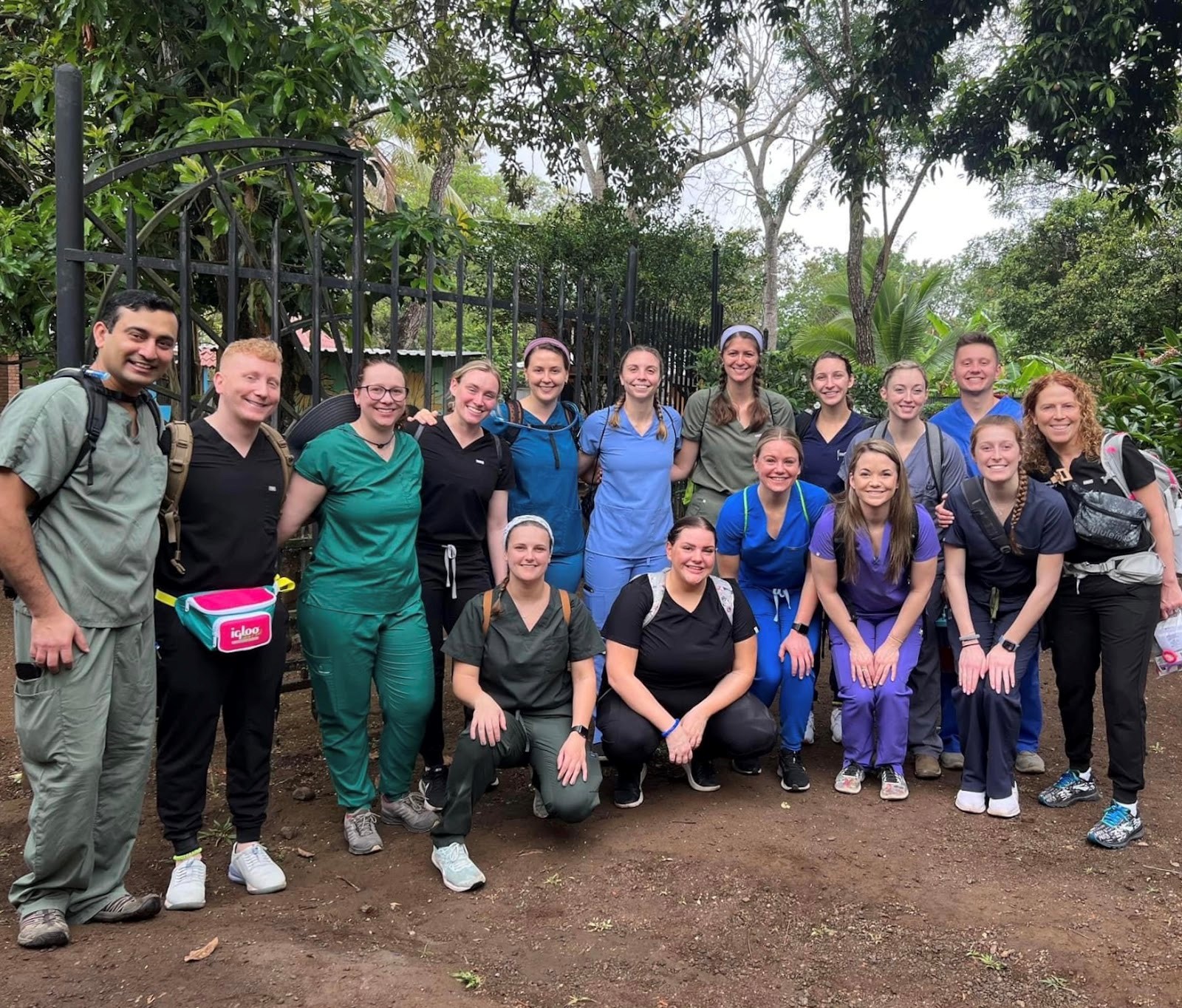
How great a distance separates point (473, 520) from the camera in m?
4.10

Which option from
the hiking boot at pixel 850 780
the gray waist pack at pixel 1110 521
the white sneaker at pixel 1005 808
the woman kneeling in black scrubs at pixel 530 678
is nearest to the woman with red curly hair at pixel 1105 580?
the gray waist pack at pixel 1110 521

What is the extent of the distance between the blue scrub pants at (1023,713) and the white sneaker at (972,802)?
53cm

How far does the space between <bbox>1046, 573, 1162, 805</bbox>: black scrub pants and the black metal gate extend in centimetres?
265

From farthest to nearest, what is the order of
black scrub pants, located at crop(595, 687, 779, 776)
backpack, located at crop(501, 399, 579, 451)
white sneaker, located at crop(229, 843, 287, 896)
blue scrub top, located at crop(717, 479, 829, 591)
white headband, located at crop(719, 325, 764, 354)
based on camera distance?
white headband, located at crop(719, 325, 764, 354), blue scrub top, located at crop(717, 479, 829, 591), backpack, located at crop(501, 399, 579, 451), black scrub pants, located at crop(595, 687, 779, 776), white sneaker, located at crop(229, 843, 287, 896)

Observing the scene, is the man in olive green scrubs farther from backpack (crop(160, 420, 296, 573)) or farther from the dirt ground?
the dirt ground

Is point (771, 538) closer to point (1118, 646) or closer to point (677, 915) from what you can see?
point (1118, 646)

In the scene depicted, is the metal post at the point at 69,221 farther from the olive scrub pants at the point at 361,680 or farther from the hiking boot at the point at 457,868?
the hiking boot at the point at 457,868

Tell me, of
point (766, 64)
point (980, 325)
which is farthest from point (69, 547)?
point (766, 64)

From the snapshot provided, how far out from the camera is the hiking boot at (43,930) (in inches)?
114

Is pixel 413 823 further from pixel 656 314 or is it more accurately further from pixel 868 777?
pixel 656 314

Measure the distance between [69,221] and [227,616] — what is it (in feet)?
5.28

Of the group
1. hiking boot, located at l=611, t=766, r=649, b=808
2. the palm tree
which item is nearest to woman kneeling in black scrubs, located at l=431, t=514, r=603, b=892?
hiking boot, located at l=611, t=766, r=649, b=808

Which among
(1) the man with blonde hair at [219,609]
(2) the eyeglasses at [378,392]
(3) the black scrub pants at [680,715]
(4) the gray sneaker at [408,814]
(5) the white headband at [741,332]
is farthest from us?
(5) the white headband at [741,332]

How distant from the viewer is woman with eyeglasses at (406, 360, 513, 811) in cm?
402
